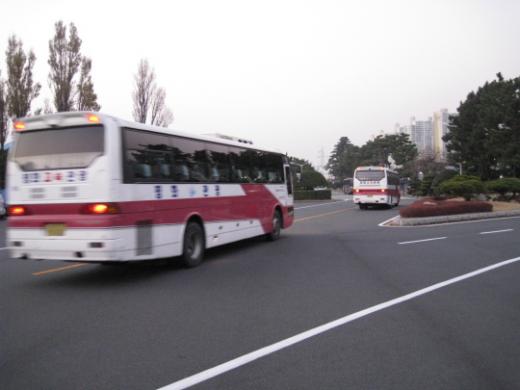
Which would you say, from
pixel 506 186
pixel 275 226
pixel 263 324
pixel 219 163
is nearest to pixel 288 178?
pixel 275 226

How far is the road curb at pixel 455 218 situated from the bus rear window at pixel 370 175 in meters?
9.36

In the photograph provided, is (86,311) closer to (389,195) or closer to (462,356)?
(462,356)

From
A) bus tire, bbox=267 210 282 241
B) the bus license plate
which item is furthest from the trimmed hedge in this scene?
the bus license plate

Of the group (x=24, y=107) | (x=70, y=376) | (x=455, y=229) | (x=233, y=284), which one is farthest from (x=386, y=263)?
(x=24, y=107)

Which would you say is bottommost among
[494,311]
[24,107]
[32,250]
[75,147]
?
[494,311]

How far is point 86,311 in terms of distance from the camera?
640cm

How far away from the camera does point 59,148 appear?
8.09m

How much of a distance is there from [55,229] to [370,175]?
26.8m

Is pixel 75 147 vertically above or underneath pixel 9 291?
above

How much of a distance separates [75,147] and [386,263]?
6493mm

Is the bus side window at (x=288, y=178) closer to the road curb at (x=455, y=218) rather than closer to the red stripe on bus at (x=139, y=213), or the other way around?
the red stripe on bus at (x=139, y=213)

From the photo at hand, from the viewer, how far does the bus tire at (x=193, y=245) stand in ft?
32.1

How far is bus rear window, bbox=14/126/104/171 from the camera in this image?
7.91m

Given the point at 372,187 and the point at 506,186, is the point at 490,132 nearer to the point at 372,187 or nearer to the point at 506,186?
the point at 506,186
